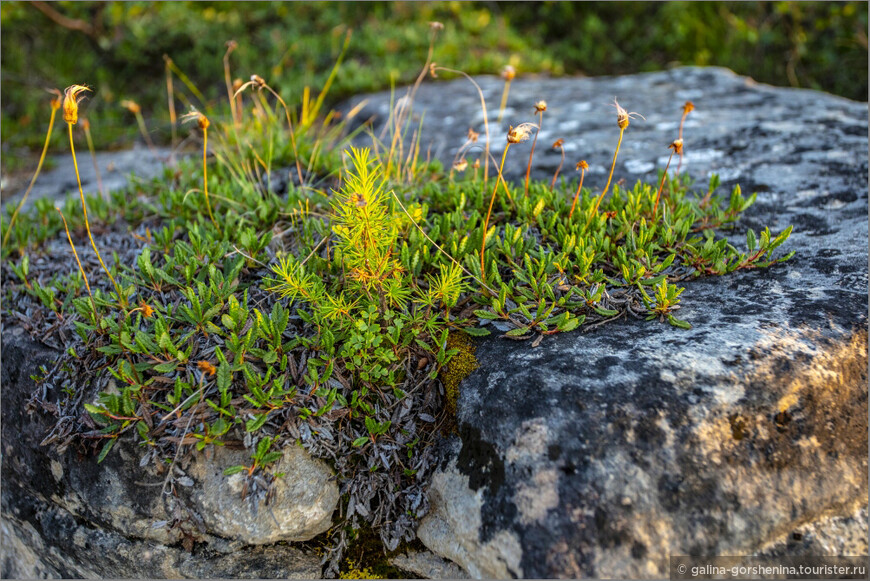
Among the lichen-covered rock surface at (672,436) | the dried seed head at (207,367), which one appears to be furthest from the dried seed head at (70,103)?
the lichen-covered rock surface at (672,436)

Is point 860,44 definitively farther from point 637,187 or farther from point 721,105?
point 637,187

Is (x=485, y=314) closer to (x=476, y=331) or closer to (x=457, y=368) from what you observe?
(x=476, y=331)

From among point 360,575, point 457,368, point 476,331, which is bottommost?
point 360,575

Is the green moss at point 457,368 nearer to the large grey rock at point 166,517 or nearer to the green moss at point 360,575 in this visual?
the large grey rock at point 166,517

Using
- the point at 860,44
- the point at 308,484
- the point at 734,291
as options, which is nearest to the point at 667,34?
the point at 860,44

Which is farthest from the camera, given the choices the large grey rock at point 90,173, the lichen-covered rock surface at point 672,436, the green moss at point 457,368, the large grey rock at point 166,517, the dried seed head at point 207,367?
the large grey rock at point 90,173

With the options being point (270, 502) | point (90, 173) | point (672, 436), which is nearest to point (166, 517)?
point (270, 502)
